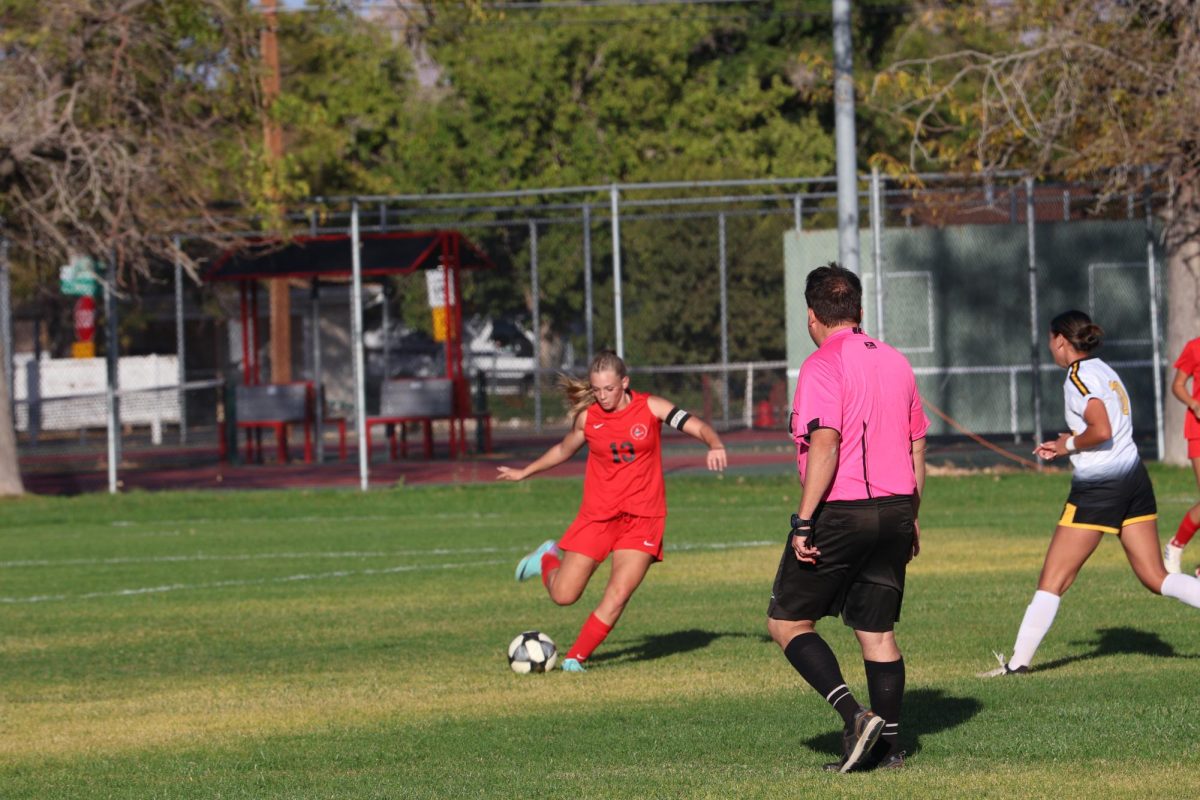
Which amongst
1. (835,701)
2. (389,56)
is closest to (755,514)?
(835,701)

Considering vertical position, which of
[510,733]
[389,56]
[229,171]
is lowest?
[510,733]

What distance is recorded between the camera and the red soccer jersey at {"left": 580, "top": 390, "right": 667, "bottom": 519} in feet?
32.5

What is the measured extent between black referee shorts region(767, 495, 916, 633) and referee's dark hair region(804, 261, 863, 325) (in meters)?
0.75

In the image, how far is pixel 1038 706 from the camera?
8.09 m

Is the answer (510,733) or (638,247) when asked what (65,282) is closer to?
(638,247)

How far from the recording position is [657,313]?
32.3m

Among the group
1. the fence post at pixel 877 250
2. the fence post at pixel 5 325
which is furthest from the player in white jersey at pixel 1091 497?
the fence post at pixel 5 325

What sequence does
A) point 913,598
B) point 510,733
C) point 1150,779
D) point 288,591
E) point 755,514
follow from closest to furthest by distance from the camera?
point 1150,779
point 510,733
point 913,598
point 288,591
point 755,514

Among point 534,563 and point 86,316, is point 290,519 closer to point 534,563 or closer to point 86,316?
point 534,563

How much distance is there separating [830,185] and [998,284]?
66.8 ft

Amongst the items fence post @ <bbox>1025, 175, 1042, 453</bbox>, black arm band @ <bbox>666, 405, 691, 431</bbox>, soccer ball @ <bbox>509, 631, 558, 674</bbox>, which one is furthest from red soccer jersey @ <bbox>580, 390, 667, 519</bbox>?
fence post @ <bbox>1025, 175, 1042, 453</bbox>

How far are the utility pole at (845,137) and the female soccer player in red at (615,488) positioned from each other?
1011 cm

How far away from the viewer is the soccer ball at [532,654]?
9.75 metres

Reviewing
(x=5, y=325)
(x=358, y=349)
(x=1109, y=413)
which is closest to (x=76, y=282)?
(x=5, y=325)
